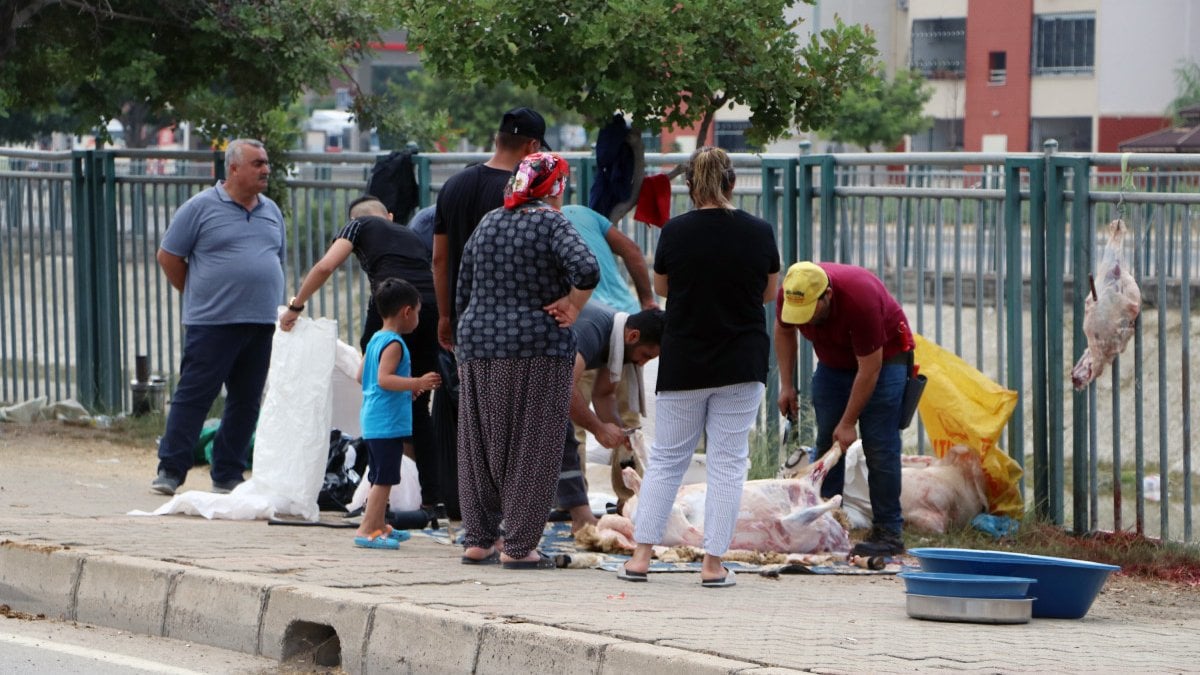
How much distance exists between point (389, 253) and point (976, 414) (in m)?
3.08

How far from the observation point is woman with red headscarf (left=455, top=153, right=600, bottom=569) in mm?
7234

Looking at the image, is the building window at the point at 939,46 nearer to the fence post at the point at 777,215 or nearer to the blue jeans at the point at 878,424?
the fence post at the point at 777,215

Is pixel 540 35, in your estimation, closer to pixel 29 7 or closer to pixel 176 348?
pixel 29 7

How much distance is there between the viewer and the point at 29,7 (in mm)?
12188

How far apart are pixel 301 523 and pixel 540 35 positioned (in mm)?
2685

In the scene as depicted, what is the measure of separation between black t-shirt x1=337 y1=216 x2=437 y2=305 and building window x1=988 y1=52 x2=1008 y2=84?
4437 cm

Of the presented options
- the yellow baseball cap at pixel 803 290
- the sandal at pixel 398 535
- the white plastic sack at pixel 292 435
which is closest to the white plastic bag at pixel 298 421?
the white plastic sack at pixel 292 435

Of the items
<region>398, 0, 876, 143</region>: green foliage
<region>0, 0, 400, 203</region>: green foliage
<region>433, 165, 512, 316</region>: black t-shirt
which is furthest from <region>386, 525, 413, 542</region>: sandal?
<region>0, 0, 400, 203</region>: green foliage

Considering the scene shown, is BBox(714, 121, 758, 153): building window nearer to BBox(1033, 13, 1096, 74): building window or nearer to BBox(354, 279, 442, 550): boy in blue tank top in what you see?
BBox(1033, 13, 1096, 74): building window

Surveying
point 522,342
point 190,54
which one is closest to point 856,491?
point 522,342

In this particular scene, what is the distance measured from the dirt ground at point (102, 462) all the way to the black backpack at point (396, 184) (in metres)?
2.07

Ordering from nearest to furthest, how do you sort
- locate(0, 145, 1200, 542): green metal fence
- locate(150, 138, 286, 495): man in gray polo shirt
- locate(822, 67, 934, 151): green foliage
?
locate(0, 145, 1200, 542): green metal fence, locate(150, 138, 286, 495): man in gray polo shirt, locate(822, 67, 934, 151): green foliage

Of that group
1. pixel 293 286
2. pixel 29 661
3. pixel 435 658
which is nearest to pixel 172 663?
pixel 29 661

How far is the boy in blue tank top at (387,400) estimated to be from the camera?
26.5 ft
